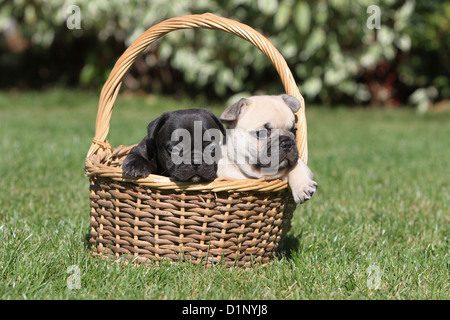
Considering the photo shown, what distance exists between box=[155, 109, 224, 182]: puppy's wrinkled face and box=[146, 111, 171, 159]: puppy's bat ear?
0.02 meters

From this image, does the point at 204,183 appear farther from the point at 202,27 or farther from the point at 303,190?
the point at 202,27

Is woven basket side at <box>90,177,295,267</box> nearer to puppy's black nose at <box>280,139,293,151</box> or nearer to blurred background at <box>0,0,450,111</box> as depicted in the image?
puppy's black nose at <box>280,139,293,151</box>

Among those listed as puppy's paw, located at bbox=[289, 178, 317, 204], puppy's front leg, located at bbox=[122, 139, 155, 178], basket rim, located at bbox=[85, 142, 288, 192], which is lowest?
puppy's paw, located at bbox=[289, 178, 317, 204]

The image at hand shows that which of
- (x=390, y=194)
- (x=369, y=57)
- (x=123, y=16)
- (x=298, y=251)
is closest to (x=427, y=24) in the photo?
(x=369, y=57)

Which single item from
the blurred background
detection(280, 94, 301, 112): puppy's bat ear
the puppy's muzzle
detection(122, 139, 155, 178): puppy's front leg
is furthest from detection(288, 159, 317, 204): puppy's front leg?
the blurred background

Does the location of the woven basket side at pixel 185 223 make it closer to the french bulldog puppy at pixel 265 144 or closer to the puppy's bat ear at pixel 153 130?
the french bulldog puppy at pixel 265 144

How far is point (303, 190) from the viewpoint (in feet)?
8.57

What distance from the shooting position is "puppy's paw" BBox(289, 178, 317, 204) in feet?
8.51

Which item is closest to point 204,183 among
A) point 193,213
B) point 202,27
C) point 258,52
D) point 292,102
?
point 193,213

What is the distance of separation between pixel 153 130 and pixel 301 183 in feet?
2.77

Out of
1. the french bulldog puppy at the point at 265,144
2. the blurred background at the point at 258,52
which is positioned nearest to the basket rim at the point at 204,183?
the french bulldog puppy at the point at 265,144

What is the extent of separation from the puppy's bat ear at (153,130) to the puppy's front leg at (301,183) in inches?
30.0

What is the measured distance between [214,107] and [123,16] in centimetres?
235

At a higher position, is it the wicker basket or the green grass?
the wicker basket
